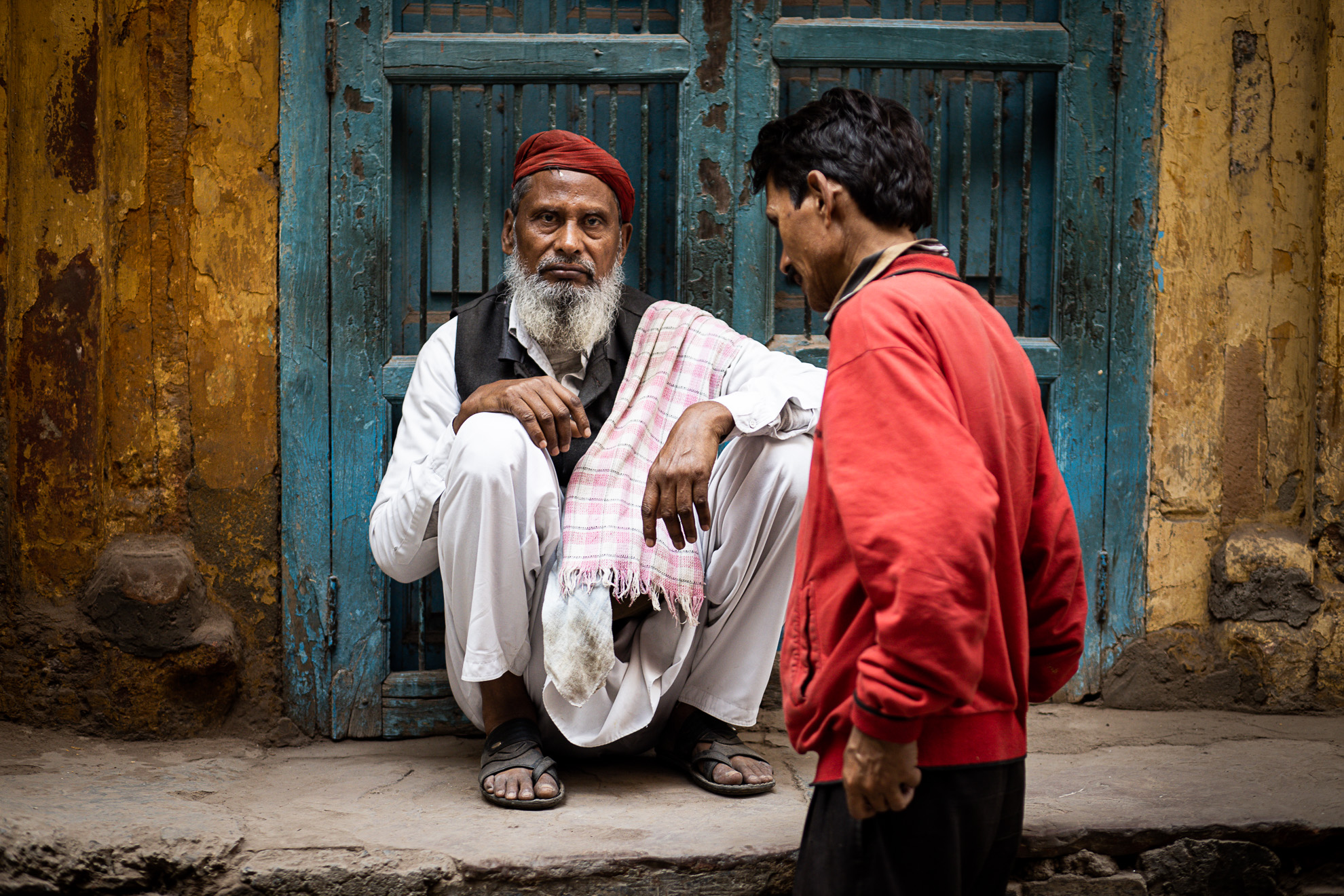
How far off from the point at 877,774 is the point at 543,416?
1.24m

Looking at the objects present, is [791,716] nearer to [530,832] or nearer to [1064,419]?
[530,832]

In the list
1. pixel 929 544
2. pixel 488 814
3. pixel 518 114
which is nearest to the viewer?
pixel 929 544

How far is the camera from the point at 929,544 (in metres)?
1.24

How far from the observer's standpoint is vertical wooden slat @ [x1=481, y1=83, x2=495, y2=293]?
2924mm

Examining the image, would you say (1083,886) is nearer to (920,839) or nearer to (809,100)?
(920,839)

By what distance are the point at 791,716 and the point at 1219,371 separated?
2.13 m

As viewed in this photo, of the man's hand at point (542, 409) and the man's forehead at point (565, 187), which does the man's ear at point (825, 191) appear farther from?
the man's forehead at point (565, 187)

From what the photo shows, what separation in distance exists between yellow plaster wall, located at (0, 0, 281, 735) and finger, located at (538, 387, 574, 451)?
93 cm

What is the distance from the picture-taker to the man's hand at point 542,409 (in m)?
2.36

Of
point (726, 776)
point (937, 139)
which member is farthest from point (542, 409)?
point (937, 139)

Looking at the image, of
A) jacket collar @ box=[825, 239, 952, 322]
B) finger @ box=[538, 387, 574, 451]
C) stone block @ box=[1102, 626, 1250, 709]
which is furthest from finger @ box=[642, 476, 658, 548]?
stone block @ box=[1102, 626, 1250, 709]

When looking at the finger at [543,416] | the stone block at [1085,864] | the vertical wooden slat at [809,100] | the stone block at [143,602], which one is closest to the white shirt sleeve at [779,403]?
the finger at [543,416]

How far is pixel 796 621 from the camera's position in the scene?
153cm

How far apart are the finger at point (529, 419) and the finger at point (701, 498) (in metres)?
0.38
